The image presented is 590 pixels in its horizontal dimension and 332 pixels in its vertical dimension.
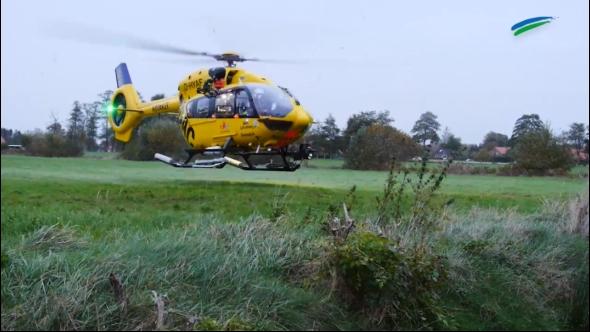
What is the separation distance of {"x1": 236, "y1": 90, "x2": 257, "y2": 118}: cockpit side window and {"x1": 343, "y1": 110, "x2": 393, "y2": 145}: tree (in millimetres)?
1395

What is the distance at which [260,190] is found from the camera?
420 inches

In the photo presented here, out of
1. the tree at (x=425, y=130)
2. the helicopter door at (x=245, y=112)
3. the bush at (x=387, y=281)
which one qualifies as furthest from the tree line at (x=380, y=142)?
the bush at (x=387, y=281)

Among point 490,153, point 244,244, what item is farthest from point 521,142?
point 244,244

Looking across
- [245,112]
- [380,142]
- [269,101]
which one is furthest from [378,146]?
[245,112]

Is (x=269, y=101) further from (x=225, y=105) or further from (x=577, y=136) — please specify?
(x=577, y=136)

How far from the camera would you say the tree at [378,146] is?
329 inches

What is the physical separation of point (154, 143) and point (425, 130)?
3.90m

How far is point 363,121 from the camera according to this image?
893 cm

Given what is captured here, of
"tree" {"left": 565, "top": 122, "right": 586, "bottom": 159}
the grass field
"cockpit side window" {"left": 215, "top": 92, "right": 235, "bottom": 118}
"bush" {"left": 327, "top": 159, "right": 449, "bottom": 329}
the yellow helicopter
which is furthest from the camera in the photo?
"cockpit side window" {"left": 215, "top": 92, "right": 235, "bottom": 118}

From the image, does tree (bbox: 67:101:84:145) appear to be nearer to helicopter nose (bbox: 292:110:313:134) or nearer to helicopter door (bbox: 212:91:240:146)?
helicopter door (bbox: 212:91:240:146)

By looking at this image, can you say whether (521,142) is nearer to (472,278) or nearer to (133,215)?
(472,278)

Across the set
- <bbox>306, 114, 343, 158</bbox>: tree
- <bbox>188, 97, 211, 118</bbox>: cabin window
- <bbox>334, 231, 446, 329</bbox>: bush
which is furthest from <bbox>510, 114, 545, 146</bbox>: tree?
<bbox>188, 97, 211, 118</bbox>: cabin window

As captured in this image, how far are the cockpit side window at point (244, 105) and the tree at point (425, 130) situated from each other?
2.36m

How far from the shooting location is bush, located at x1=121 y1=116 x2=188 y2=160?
338 inches
